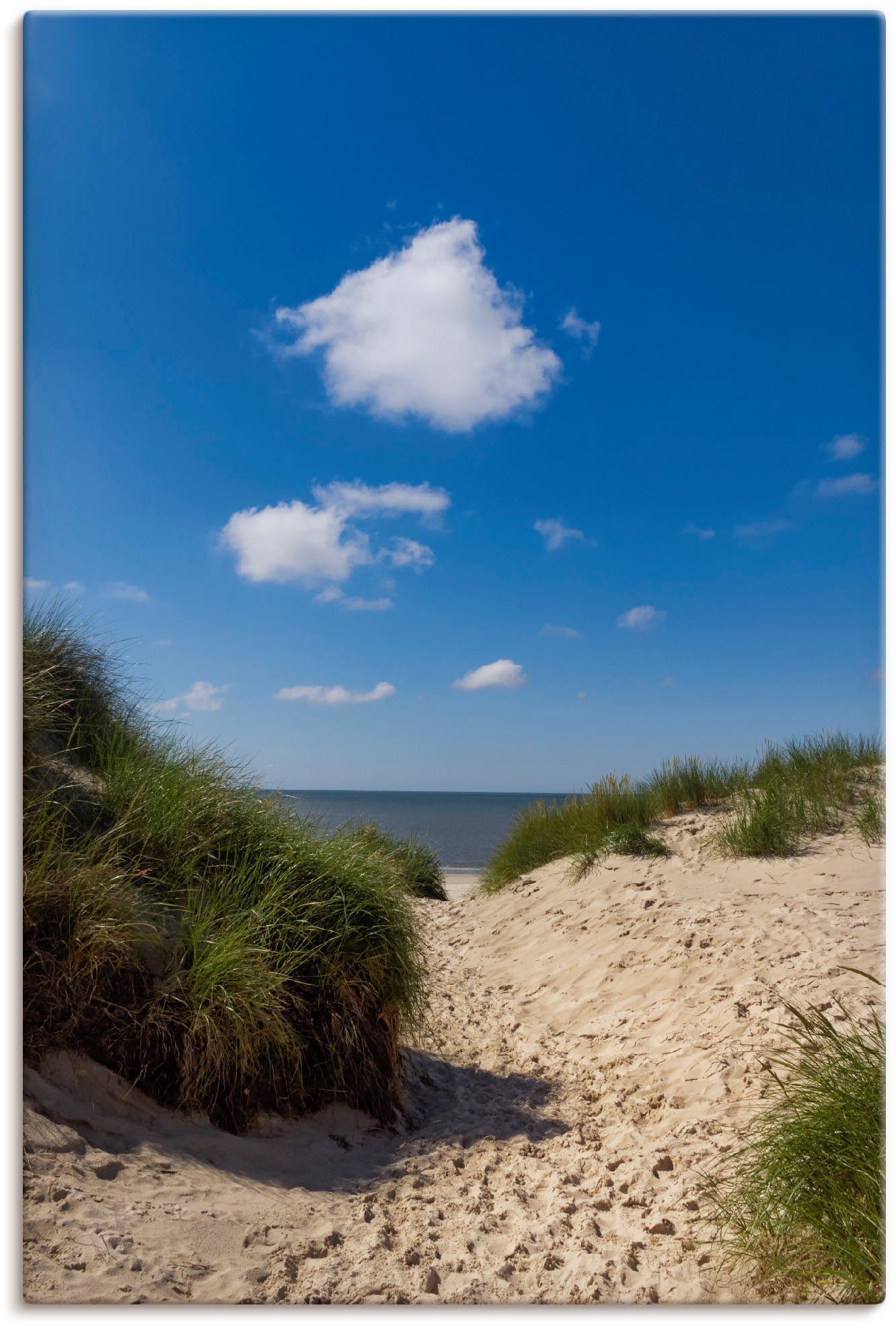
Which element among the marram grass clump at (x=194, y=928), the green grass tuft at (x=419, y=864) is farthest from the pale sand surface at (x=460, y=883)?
the marram grass clump at (x=194, y=928)

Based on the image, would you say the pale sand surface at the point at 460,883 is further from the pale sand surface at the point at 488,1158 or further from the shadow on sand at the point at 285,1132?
the shadow on sand at the point at 285,1132

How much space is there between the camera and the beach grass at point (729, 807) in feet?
24.3

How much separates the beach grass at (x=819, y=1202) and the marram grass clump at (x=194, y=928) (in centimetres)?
161

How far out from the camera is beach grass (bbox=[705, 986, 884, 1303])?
2.13 metres

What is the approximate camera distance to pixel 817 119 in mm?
3057

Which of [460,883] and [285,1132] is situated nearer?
[285,1132]

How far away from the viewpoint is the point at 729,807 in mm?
8703

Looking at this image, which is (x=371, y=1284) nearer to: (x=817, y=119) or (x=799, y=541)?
(x=799, y=541)

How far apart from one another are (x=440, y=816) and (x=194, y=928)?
3662cm

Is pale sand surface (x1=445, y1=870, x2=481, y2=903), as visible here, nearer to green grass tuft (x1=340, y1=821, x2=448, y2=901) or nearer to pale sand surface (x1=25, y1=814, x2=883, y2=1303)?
green grass tuft (x1=340, y1=821, x2=448, y2=901)

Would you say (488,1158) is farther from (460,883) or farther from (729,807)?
(460,883)

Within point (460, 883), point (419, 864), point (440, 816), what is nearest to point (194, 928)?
point (419, 864)

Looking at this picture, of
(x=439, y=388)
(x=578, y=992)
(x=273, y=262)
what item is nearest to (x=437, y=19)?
(x=273, y=262)

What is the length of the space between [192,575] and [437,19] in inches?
96.2
